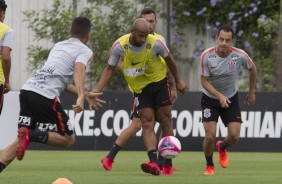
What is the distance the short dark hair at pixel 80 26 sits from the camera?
13.3 metres

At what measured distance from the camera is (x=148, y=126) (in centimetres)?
1452

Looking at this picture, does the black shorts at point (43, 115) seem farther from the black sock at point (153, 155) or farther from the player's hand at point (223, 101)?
the player's hand at point (223, 101)

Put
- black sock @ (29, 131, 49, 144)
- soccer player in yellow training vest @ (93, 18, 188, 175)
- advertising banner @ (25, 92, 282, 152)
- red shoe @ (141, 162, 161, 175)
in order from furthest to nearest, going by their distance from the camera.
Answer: advertising banner @ (25, 92, 282, 152)
soccer player in yellow training vest @ (93, 18, 188, 175)
red shoe @ (141, 162, 161, 175)
black sock @ (29, 131, 49, 144)

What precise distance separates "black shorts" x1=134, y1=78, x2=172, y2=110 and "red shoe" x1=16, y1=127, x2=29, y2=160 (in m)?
2.15

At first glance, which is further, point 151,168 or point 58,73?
point 151,168

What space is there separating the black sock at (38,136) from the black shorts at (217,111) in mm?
3167

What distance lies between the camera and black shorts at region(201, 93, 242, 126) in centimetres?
1548

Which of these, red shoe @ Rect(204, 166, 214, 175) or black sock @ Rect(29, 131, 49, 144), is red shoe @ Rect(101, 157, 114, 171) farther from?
black sock @ Rect(29, 131, 49, 144)

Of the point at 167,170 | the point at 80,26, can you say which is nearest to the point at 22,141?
the point at 80,26

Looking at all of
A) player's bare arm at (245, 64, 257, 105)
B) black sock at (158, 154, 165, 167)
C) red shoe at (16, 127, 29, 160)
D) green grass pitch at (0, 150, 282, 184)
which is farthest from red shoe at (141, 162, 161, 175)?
player's bare arm at (245, 64, 257, 105)

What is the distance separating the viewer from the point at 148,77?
14703mm

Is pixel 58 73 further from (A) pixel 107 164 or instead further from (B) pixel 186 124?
(B) pixel 186 124

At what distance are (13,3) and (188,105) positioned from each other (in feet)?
27.4

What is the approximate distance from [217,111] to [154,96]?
4.20 ft
